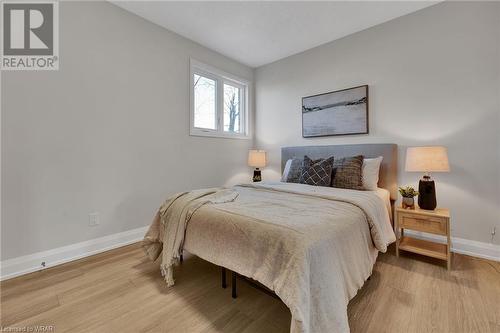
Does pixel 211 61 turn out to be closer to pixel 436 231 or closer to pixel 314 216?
pixel 314 216

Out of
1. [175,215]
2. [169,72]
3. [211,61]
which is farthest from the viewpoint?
[211,61]

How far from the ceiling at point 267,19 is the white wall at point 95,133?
0.79 ft

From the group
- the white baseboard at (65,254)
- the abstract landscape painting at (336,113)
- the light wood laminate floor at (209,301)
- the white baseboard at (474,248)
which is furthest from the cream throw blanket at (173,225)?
the white baseboard at (474,248)

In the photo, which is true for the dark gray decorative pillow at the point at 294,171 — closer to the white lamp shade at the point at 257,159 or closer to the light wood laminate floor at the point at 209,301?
the white lamp shade at the point at 257,159

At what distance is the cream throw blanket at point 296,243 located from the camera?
102cm

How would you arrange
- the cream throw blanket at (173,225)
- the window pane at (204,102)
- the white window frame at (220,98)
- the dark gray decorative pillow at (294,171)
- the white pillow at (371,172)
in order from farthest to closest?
the window pane at (204,102) → the white window frame at (220,98) → the dark gray decorative pillow at (294,171) → the white pillow at (371,172) → the cream throw blanket at (173,225)

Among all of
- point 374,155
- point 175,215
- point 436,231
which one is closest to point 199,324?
point 175,215

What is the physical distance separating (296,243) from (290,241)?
3 cm

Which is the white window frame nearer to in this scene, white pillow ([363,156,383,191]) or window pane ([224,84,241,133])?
window pane ([224,84,241,133])

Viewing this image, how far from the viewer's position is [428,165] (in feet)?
6.71

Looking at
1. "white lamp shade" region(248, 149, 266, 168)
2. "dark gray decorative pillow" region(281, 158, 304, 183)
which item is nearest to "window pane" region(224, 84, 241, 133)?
"white lamp shade" region(248, 149, 266, 168)

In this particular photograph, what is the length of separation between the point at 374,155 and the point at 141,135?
9.35 feet

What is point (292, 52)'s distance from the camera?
348 centimetres

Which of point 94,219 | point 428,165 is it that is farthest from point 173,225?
point 428,165
